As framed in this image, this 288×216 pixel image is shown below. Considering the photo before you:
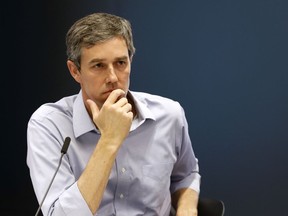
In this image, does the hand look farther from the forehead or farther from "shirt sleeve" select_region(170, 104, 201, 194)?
"shirt sleeve" select_region(170, 104, 201, 194)

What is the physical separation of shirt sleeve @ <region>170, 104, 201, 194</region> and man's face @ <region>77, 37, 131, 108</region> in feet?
1.23

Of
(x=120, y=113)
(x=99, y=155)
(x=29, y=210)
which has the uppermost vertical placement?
(x=120, y=113)

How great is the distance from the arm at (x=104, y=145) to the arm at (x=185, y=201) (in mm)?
464

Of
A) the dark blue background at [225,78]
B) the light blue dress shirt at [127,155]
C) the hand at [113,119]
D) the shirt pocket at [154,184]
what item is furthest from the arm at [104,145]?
the dark blue background at [225,78]

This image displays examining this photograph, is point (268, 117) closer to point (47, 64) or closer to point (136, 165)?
point (136, 165)

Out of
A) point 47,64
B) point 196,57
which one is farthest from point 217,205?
point 47,64

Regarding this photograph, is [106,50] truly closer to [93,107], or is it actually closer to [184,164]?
[93,107]

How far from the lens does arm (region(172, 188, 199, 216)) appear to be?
2121 millimetres

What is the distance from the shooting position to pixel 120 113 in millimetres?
1863

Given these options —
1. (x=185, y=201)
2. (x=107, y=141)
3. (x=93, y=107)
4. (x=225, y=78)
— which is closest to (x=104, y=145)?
(x=107, y=141)

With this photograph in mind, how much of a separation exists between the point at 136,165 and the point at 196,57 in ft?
3.39

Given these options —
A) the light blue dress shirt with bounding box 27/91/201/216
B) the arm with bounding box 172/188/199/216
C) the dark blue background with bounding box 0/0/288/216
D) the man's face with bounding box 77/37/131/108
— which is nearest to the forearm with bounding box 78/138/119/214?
the light blue dress shirt with bounding box 27/91/201/216

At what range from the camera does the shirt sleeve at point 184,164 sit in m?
2.23

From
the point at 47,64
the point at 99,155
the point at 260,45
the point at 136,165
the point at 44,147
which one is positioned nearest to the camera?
the point at 99,155
